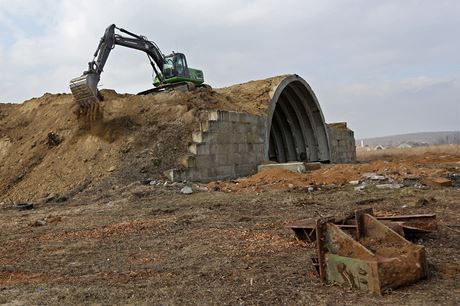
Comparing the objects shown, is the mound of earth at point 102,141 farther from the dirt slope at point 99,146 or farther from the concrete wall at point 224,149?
the concrete wall at point 224,149

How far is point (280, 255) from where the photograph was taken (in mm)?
5559

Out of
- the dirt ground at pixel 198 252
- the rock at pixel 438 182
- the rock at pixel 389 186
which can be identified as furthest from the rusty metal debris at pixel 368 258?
the rock at pixel 438 182

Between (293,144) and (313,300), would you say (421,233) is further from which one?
(293,144)

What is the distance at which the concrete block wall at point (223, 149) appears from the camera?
1602cm

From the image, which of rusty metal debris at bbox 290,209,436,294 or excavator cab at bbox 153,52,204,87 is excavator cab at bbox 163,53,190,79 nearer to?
excavator cab at bbox 153,52,204,87

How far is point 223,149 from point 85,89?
5.91 m

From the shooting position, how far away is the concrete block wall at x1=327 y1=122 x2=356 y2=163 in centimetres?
2971

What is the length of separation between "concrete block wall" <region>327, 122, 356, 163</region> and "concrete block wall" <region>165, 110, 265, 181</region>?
432 inches

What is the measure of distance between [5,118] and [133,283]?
69.9 feet

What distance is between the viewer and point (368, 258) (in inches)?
160

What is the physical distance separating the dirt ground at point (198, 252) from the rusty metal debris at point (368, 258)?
0.33 ft

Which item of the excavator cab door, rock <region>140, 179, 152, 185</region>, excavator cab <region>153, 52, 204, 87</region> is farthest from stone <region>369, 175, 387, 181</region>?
the excavator cab door

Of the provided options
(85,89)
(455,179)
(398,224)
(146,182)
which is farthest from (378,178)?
(85,89)

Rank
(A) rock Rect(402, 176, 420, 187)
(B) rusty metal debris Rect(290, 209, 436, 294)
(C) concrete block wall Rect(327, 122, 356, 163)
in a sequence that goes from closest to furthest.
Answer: (B) rusty metal debris Rect(290, 209, 436, 294) < (A) rock Rect(402, 176, 420, 187) < (C) concrete block wall Rect(327, 122, 356, 163)
